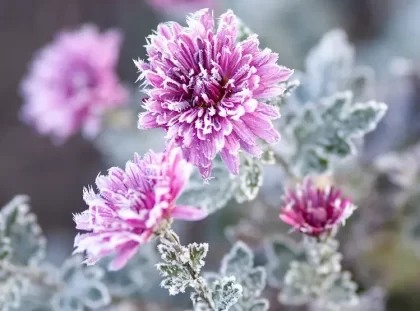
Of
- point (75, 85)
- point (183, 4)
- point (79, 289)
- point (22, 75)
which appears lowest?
point (79, 289)

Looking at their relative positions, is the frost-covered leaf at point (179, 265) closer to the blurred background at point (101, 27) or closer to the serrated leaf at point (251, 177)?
the serrated leaf at point (251, 177)

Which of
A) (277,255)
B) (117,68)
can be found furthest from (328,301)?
(117,68)

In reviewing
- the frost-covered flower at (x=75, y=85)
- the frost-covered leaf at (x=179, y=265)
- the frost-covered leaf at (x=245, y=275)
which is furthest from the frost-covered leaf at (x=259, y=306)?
the frost-covered flower at (x=75, y=85)

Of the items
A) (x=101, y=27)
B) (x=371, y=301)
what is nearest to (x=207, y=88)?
(x=371, y=301)

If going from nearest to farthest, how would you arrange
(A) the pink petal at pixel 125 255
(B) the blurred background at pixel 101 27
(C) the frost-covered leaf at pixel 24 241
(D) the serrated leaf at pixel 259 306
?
1. (A) the pink petal at pixel 125 255
2. (D) the serrated leaf at pixel 259 306
3. (C) the frost-covered leaf at pixel 24 241
4. (B) the blurred background at pixel 101 27

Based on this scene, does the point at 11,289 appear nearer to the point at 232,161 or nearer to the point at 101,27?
the point at 232,161

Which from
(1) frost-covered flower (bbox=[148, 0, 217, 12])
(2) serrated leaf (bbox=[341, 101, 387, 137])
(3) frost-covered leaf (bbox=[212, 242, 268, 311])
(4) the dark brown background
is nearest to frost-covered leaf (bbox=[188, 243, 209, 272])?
(3) frost-covered leaf (bbox=[212, 242, 268, 311])
